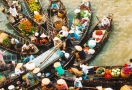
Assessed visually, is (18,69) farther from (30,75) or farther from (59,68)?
(59,68)

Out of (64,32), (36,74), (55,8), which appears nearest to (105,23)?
(64,32)

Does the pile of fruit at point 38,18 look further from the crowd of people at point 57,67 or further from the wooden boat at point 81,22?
the wooden boat at point 81,22

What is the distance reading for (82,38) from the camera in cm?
1505

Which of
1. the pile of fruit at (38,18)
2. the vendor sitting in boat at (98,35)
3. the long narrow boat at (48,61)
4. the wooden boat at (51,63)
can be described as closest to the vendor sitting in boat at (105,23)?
the vendor sitting in boat at (98,35)

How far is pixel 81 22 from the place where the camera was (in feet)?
52.4

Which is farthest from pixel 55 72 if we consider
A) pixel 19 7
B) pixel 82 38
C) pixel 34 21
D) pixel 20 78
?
pixel 19 7

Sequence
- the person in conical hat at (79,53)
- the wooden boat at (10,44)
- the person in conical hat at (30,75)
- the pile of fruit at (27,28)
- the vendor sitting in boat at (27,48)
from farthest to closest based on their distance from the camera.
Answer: the pile of fruit at (27,28)
the wooden boat at (10,44)
the vendor sitting in boat at (27,48)
the person in conical hat at (79,53)
the person in conical hat at (30,75)

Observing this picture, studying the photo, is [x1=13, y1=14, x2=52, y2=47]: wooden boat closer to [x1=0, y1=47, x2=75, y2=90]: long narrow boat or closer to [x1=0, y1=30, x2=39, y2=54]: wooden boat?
[x1=0, y1=30, x2=39, y2=54]: wooden boat

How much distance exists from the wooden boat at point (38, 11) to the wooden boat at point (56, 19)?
0.89 ft

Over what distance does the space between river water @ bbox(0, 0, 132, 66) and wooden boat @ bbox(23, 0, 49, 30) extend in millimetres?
1306

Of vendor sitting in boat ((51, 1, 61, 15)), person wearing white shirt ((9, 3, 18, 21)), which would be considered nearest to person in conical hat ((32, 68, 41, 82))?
person wearing white shirt ((9, 3, 18, 21))

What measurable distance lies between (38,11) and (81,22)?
273 centimetres

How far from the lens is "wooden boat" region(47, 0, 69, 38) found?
1565 centimetres

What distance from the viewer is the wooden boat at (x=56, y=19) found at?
616 inches
